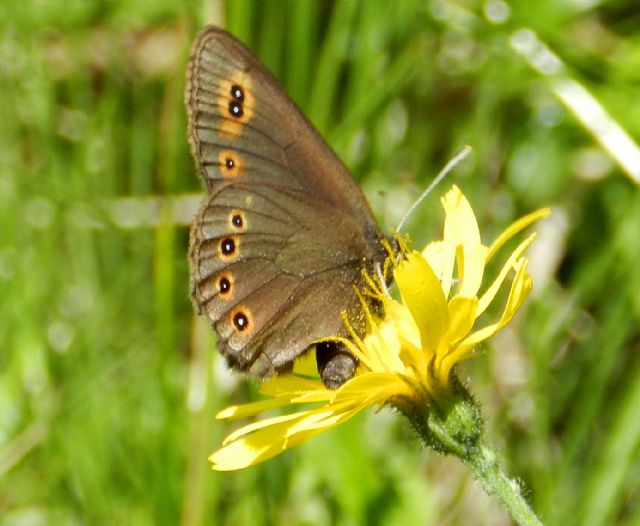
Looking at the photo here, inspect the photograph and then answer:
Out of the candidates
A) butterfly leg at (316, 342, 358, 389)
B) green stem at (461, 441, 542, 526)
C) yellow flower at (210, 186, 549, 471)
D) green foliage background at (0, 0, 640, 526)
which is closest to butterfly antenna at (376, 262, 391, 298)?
yellow flower at (210, 186, 549, 471)

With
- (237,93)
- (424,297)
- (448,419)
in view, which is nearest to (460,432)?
(448,419)

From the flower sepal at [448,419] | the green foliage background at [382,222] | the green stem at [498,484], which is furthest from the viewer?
the green foliage background at [382,222]

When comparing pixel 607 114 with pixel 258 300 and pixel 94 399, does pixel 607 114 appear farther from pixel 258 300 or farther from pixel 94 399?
pixel 94 399

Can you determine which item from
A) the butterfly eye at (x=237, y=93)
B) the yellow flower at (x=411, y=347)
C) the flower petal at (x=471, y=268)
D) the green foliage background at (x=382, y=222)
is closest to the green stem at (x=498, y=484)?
the yellow flower at (x=411, y=347)

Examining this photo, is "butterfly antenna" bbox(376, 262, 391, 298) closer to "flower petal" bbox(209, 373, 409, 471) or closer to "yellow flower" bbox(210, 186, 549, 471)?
"yellow flower" bbox(210, 186, 549, 471)

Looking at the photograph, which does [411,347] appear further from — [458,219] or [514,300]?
[458,219]

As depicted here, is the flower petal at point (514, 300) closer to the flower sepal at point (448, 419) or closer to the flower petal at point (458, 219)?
the flower sepal at point (448, 419)

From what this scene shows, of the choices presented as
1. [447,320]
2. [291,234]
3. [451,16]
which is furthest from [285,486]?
[451,16]
